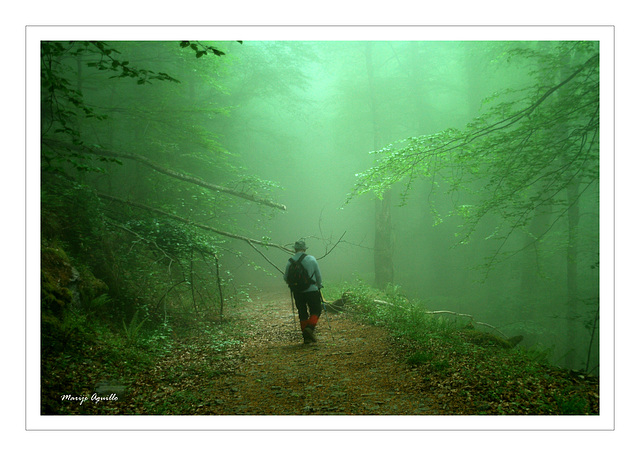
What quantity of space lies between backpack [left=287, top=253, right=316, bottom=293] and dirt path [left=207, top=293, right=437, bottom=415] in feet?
3.10

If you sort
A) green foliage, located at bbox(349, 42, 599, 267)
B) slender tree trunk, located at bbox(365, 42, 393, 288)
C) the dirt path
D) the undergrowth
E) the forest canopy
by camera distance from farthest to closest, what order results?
1. slender tree trunk, located at bbox(365, 42, 393, 288)
2. the forest canopy
3. green foliage, located at bbox(349, 42, 599, 267)
4. the dirt path
5. the undergrowth

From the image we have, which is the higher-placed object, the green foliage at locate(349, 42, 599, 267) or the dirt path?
the green foliage at locate(349, 42, 599, 267)

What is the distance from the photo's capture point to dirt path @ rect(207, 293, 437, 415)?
315cm

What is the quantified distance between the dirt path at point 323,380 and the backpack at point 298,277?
0.94m

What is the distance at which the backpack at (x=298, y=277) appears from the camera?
199 inches

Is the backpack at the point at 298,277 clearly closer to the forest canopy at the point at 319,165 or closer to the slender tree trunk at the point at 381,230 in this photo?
the forest canopy at the point at 319,165

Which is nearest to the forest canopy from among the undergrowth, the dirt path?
the undergrowth

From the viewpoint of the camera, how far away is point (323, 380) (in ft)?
11.8

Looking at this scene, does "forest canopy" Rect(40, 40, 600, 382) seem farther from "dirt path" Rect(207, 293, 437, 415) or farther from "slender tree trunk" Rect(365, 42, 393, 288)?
Result: "dirt path" Rect(207, 293, 437, 415)

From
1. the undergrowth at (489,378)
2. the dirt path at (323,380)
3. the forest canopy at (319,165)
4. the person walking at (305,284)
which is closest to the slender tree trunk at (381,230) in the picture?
the forest canopy at (319,165)

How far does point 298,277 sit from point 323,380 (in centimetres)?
179

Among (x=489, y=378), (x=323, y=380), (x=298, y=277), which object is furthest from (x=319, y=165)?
(x=489, y=378)

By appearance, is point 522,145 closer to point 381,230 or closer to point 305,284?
point 305,284
